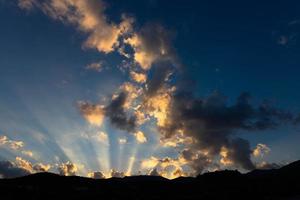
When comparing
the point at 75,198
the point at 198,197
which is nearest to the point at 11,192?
the point at 75,198

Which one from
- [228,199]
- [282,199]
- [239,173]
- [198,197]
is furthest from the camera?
[239,173]

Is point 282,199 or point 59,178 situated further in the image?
point 59,178

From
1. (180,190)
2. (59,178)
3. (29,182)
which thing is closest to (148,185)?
(180,190)

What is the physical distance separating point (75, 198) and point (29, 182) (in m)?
45.2

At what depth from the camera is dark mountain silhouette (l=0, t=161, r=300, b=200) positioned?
128 m

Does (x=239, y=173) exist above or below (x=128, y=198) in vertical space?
above

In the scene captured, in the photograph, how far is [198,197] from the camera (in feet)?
420

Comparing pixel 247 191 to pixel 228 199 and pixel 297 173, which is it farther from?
pixel 297 173

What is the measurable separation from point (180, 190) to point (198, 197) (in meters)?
26.8

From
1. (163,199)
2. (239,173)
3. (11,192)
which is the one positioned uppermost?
(239,173)

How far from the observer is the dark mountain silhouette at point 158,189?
128 meters

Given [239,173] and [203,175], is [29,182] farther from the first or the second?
[239,173]

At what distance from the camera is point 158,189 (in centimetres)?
16375

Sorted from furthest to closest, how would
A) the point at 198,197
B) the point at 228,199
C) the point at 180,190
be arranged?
the point at 180,190, the point at 198,197, the point at 228,199
